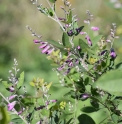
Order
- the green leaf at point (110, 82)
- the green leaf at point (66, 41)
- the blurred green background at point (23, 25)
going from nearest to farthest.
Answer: the green leaf at point (110, 82), the green leaf at point (66, 41), the blurred green background at point (23, 25)

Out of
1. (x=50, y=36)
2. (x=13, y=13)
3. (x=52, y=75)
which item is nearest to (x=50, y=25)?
(x=50, y=36)

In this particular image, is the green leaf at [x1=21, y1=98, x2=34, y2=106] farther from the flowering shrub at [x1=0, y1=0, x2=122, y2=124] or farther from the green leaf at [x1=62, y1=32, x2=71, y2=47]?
the green leaf at [x1=62, y1=32, x2=71, y2=47]

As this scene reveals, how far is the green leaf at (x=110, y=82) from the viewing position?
0.77 m

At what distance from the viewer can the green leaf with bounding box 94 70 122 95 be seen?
2.52ft

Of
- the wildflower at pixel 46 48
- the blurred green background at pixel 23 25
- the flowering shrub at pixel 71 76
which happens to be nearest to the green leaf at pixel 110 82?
the flowering shrub at pixel 71 76

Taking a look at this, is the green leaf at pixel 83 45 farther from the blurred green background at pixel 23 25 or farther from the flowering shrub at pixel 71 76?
the blurred green background at pixel 23 25

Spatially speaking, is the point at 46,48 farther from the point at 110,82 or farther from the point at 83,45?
the point at 110,82

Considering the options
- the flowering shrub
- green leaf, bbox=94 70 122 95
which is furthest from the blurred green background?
green leaf, bbox=94 70 122 95

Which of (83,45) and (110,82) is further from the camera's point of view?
(83,45)

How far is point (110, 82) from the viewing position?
0.78 meters

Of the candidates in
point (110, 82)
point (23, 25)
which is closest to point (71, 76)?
point (110, 82)

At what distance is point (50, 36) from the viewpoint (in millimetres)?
10133

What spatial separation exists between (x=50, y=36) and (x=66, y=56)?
885 centimetres

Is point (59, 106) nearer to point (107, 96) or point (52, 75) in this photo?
point (107, 96)
